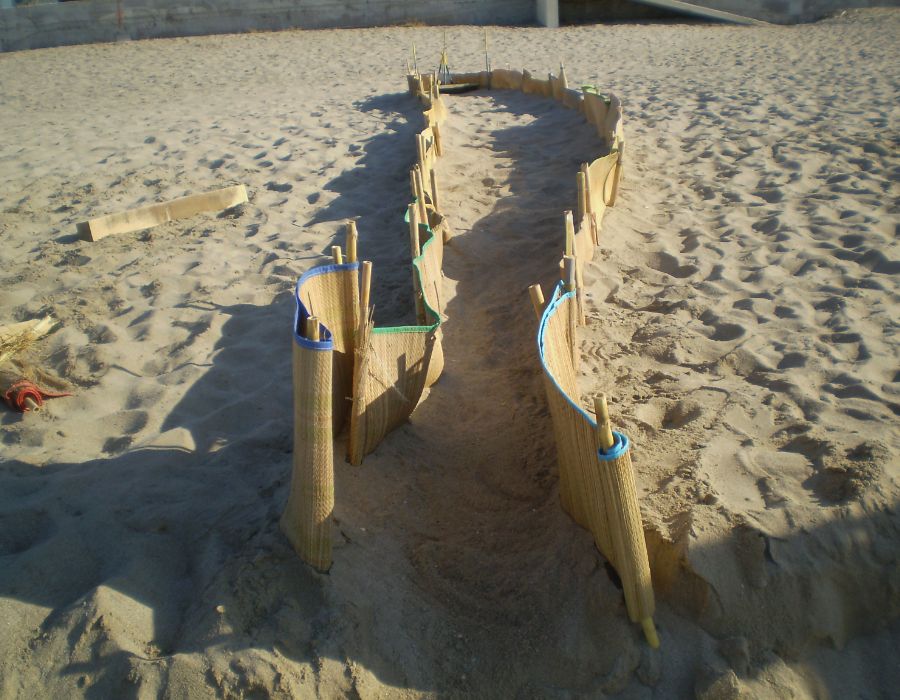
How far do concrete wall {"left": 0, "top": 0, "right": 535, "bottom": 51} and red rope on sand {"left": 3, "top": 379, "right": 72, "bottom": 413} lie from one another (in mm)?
14077

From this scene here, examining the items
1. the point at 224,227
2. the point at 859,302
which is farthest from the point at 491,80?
the point at 859,302

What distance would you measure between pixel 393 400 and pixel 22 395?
1861 millimetres

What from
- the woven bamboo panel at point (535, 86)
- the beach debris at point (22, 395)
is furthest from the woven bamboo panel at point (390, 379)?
the woven bamboo panel at point (535, 86)

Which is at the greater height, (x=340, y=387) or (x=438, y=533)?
(x=340, y=387)

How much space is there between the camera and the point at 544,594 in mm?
2508

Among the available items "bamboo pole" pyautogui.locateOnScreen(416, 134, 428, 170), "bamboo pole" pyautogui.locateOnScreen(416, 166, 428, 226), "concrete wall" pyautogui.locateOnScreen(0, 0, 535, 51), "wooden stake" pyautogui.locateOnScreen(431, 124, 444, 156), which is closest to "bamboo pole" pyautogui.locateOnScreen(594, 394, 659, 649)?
"bamboo pole" pyautogui.locateOnScreen(416, 166, 428, 226)

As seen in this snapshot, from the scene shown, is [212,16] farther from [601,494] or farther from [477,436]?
[601,494]

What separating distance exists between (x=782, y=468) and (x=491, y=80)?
917 cm

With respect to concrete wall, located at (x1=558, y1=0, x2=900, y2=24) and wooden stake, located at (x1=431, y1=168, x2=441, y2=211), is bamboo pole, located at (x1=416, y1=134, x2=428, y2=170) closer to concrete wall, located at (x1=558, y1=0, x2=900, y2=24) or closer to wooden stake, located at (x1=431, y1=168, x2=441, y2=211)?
wooden stake, located at (x1=431, y1=168, x2=441, y2=211)

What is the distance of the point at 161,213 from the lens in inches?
233

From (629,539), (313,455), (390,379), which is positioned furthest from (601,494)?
(390,379)

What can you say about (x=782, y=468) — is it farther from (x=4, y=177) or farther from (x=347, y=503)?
(x=4, y=177)

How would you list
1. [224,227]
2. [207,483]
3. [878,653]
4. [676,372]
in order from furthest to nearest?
[224,227]
[676,372]
[207,483]
[878,653]

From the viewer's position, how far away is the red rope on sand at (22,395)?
3561 millimetres
